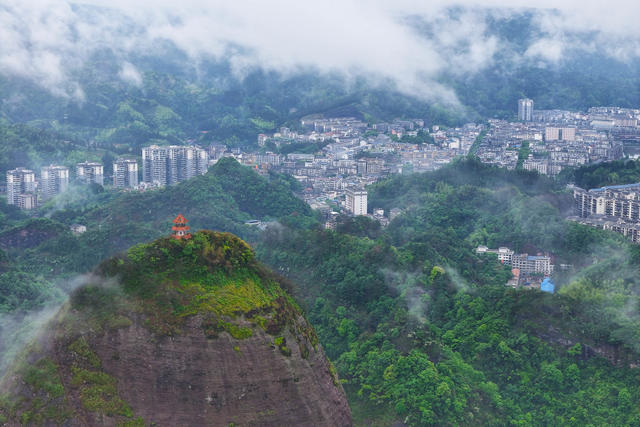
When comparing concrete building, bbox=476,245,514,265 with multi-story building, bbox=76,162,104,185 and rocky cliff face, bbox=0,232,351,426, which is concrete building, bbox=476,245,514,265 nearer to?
rocky cliff face, bbox=0,232,351,426

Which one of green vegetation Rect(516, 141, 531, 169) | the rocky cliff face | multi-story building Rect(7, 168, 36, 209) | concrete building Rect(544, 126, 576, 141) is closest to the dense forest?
the rocky cliff face

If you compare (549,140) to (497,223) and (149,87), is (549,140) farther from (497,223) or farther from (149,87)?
(149,87)

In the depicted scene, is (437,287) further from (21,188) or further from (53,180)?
(53,180)

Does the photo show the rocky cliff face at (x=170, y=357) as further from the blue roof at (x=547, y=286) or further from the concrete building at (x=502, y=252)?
the concrete building at (x=502, y=252)

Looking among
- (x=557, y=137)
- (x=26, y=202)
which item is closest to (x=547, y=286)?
(x=26, y=202)

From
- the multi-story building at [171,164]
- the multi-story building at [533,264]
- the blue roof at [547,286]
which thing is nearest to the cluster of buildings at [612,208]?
the multi-story building at [533,264]

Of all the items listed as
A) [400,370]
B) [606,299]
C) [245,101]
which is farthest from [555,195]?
[245,101]
